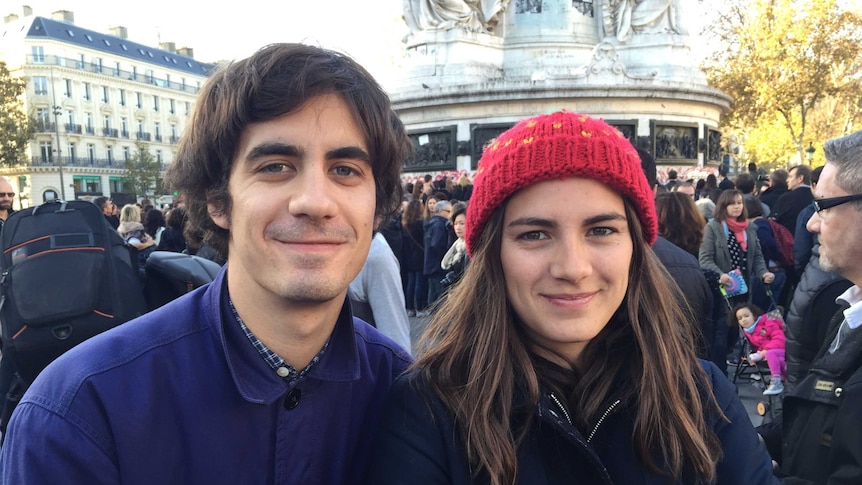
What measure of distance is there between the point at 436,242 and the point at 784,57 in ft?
77.7

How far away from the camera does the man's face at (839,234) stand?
252cm

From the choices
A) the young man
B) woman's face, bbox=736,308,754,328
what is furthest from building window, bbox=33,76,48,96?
the young man

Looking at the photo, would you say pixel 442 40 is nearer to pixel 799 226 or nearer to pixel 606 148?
pixel 799 226

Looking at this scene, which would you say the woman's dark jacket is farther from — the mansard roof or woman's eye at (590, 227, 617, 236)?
the mansard roof

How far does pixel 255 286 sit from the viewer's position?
6.27 ft

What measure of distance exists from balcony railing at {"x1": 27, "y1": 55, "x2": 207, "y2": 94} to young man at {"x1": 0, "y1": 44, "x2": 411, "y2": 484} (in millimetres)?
65319

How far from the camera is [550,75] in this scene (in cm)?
1833

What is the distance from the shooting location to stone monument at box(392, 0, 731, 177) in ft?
58.5

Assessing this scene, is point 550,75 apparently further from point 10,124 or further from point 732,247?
point 10,124

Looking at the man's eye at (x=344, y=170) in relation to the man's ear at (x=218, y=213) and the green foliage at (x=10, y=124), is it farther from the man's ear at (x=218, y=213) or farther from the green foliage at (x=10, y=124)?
the green foliage at (x=10, y=124)

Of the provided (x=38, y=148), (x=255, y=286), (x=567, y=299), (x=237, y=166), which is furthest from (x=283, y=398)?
(x=38, y=148)

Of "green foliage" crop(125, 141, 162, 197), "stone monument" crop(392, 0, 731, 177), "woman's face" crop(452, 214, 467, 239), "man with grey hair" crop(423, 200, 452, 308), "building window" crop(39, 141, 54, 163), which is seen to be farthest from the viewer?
"building window" crop(39, 141, 54, 163)

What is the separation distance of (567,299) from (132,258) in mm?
2343

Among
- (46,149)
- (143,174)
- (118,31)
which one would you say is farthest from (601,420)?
(118,31)
